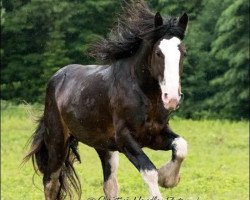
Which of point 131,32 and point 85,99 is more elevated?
point 131,32

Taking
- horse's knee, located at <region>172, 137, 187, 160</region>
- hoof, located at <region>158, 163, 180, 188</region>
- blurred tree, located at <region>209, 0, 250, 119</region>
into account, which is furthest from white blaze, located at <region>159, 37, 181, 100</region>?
blurred tree, located at <region>209, 0, 250, 119</region>

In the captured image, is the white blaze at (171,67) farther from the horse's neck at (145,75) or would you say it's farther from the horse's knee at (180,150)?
the horse's knee at (180,150)

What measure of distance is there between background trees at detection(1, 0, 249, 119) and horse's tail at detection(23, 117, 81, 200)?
755 inches

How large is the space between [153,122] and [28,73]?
26.1m

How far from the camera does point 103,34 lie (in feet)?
97.1

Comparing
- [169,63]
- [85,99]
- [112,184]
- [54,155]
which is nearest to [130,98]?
[169,63]

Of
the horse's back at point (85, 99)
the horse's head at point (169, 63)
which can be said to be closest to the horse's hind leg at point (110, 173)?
the horse's back at point (85, 99)

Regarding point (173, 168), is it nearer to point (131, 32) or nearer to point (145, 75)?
point (145, 75)

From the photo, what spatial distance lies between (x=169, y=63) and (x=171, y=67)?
0.14ft

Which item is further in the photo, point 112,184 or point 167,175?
point 112,184

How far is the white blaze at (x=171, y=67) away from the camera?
5.86m

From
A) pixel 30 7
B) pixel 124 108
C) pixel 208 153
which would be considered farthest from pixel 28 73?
pixel 124 108

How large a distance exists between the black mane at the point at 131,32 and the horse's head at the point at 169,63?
56 mm

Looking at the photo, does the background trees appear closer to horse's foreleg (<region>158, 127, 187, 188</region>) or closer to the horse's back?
the horse's back
